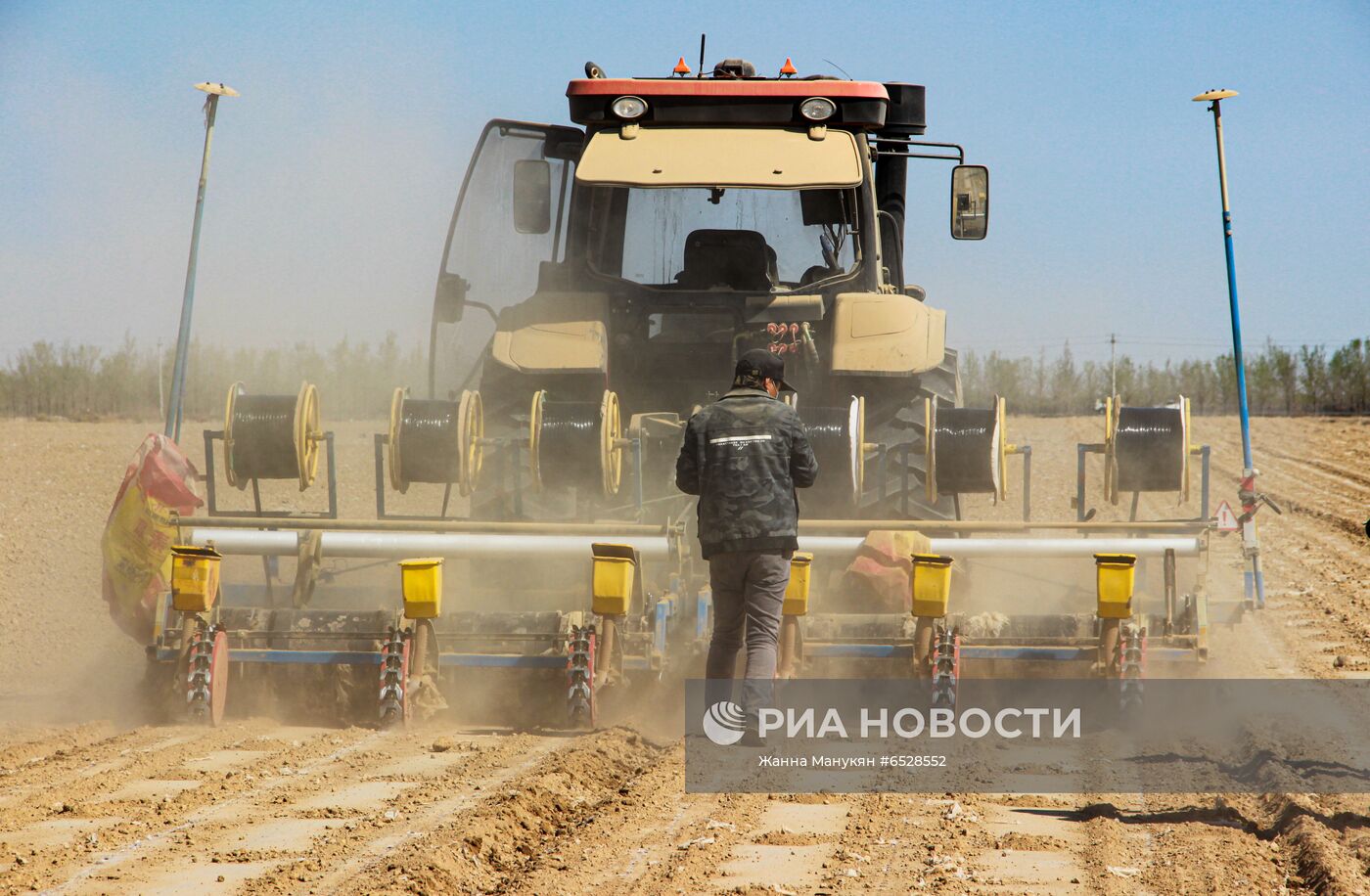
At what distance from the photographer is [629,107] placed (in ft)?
26.8

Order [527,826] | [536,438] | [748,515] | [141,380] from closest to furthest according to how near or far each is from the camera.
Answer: [527,826] < [748,515] < [536,438] < [141,380]

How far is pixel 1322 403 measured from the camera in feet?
150

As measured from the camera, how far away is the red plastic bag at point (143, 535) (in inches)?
288

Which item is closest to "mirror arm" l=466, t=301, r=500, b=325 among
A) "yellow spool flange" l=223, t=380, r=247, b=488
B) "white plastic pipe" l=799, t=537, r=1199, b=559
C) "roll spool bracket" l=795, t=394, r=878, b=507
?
"yellow spool flange" l=223, t=380, r=247, b=488

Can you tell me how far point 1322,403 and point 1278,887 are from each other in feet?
152

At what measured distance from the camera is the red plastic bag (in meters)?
7.32

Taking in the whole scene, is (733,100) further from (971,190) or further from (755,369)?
(755,369)

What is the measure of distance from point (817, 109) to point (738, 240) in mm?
959

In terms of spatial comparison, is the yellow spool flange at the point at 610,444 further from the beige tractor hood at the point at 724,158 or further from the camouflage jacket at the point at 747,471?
the beige tractor hood at the point at 724,158

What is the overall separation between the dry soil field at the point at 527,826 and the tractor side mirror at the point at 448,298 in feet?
9.94

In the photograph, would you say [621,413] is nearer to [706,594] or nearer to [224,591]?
[706,594]

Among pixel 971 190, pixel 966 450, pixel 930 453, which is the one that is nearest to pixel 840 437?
pixel 930 453

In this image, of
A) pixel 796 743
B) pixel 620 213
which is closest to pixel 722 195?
pixel 620 213

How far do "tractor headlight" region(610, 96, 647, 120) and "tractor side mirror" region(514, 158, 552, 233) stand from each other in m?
0.67
